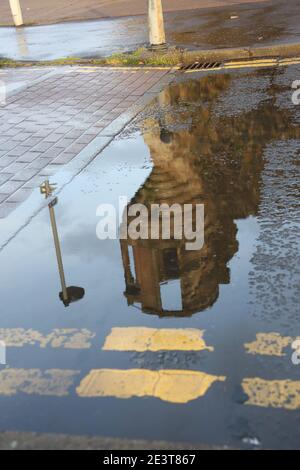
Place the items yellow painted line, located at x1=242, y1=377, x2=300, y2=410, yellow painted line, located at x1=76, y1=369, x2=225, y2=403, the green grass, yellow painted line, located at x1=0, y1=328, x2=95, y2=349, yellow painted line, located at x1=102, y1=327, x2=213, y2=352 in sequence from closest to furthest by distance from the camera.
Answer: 1. yellow painted line, located at x1=242, y1=377, x2=300, y2=410
2. yellow painted line, located at x1=76, y1=369, x2=225, y2=403
3. yellow painted line, located at x1=102, y1=327, x2=213, y2=352
4. yellow painted line, located at x1=0, y1=328, x2=95, y2=349
5. the green grass

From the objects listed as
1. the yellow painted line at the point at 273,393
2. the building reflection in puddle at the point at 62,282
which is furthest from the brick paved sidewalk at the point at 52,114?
the yellow painted line at the point at 273,393

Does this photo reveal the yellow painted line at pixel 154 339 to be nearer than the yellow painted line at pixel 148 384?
No

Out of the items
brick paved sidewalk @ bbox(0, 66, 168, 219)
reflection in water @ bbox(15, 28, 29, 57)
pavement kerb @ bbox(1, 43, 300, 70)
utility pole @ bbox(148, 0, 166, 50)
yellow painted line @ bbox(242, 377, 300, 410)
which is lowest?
yellow painted line @ bbox(242, 377, 300, 410)

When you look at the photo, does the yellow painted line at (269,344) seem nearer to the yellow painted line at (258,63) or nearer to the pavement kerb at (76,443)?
the pavement kerb at (76,443)

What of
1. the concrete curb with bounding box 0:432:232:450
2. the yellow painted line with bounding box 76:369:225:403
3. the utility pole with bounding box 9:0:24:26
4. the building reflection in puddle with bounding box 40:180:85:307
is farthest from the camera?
the utility pole with bounding box 9:0:24:26

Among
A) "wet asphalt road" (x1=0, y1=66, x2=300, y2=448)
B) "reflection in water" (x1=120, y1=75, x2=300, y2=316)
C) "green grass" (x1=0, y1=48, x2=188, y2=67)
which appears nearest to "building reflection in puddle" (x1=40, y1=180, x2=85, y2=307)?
"wet asphalt road" (x1=0, y1=66, x2=300, y2=448)

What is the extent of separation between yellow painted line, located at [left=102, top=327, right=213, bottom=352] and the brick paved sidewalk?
230 centimetres

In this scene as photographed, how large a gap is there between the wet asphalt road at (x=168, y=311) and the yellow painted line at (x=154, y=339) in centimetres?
1

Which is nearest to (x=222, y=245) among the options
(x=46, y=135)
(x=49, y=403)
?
(x=49, y=403)

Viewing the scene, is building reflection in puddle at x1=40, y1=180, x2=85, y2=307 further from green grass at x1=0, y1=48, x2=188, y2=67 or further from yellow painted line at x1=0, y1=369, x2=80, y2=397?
green grass at x1=0, y1=48, x2=188, y2=67

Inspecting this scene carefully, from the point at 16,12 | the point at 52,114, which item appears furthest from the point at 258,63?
the point at 16,12

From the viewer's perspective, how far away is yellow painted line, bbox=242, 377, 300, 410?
3.01 meters

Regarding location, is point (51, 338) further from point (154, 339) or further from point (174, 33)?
point (174, 33)

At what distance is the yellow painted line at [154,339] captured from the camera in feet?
11.6
